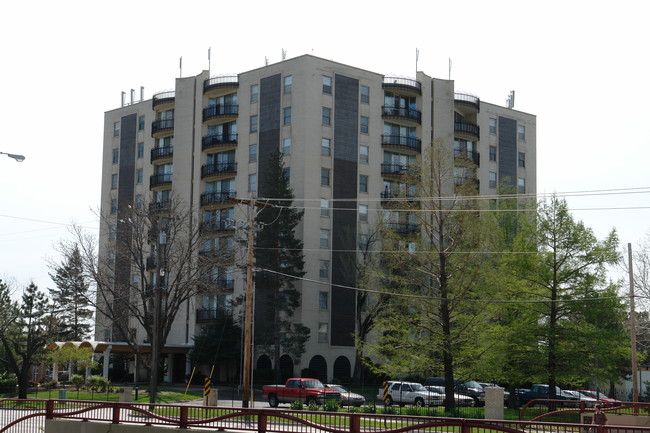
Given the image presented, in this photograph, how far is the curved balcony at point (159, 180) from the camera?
8462 centimetres

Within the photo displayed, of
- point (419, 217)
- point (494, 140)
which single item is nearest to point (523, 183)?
point (494, 140)

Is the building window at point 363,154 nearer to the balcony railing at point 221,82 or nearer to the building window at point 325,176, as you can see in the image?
the building window at point 325,176

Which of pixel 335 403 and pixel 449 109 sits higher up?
pixel 449 109

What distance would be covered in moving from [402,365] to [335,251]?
1162 inches

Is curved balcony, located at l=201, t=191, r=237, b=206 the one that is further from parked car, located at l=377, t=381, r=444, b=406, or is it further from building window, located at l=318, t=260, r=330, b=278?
parked car, located at l=377, t=381, r=444, b=406

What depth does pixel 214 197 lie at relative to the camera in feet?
261

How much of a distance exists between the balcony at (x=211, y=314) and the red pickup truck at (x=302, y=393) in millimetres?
23209

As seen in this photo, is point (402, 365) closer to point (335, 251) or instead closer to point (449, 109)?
point (335, 251)

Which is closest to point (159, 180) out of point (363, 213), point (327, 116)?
point (327, 116)

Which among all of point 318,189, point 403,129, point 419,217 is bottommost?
point 419,217

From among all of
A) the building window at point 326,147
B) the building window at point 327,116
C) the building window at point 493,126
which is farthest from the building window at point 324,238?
the building window at point 493,126

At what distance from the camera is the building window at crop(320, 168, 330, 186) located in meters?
74.2

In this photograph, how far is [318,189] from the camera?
242 ft

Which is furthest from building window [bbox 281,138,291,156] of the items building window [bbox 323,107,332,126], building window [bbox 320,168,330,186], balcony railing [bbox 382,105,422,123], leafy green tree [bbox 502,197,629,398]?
leafy green tree [bbox 502,197,629,398]
